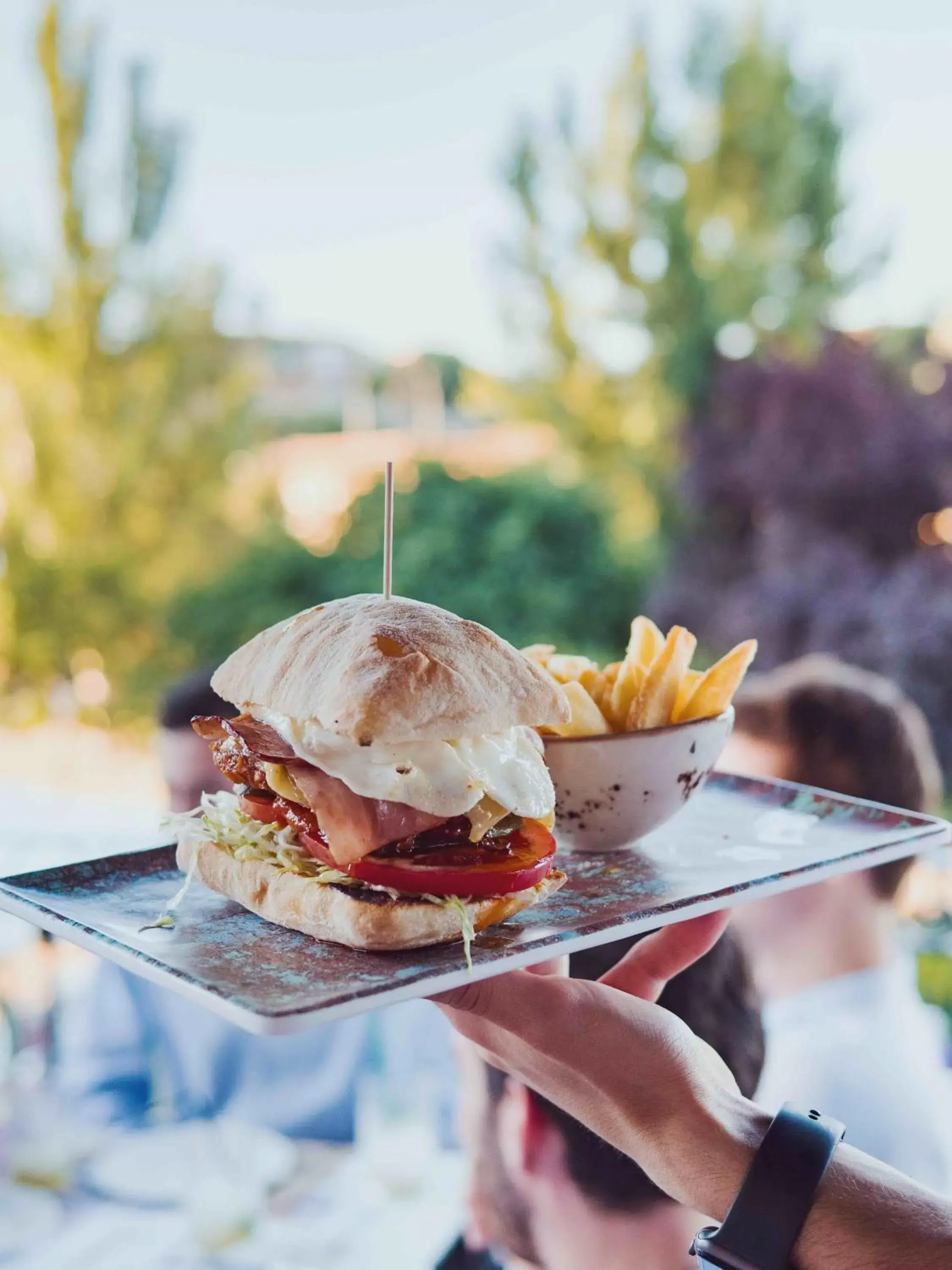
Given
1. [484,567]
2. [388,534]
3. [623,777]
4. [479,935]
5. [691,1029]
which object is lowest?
[484,567]

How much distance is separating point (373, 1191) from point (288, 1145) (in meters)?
0.41

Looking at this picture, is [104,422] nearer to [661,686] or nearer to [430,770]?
[661,686]

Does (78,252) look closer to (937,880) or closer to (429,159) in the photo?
(429,159)

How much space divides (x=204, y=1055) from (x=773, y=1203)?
3332 millimetres

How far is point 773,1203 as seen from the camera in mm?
1757

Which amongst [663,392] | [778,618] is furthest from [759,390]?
[778,618]

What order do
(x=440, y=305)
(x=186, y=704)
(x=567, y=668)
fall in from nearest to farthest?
(x=567, y=668)
(x=186, y=704)
(x=440, y=305)

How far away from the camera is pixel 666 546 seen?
12.2 metres

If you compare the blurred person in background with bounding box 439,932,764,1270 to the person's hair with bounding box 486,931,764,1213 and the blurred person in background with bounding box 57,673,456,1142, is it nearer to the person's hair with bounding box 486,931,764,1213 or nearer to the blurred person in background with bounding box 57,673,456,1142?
the person's hair with bounding box 486,931,764,1213

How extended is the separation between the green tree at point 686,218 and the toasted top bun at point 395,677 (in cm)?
1034

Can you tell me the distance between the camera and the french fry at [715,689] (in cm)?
221

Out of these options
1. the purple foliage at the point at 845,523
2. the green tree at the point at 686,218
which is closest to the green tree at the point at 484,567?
the green tree at the point at 686,218

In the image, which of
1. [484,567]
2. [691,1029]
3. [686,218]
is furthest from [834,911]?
[686,218]

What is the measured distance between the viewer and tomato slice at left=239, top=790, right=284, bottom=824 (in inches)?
79.5
